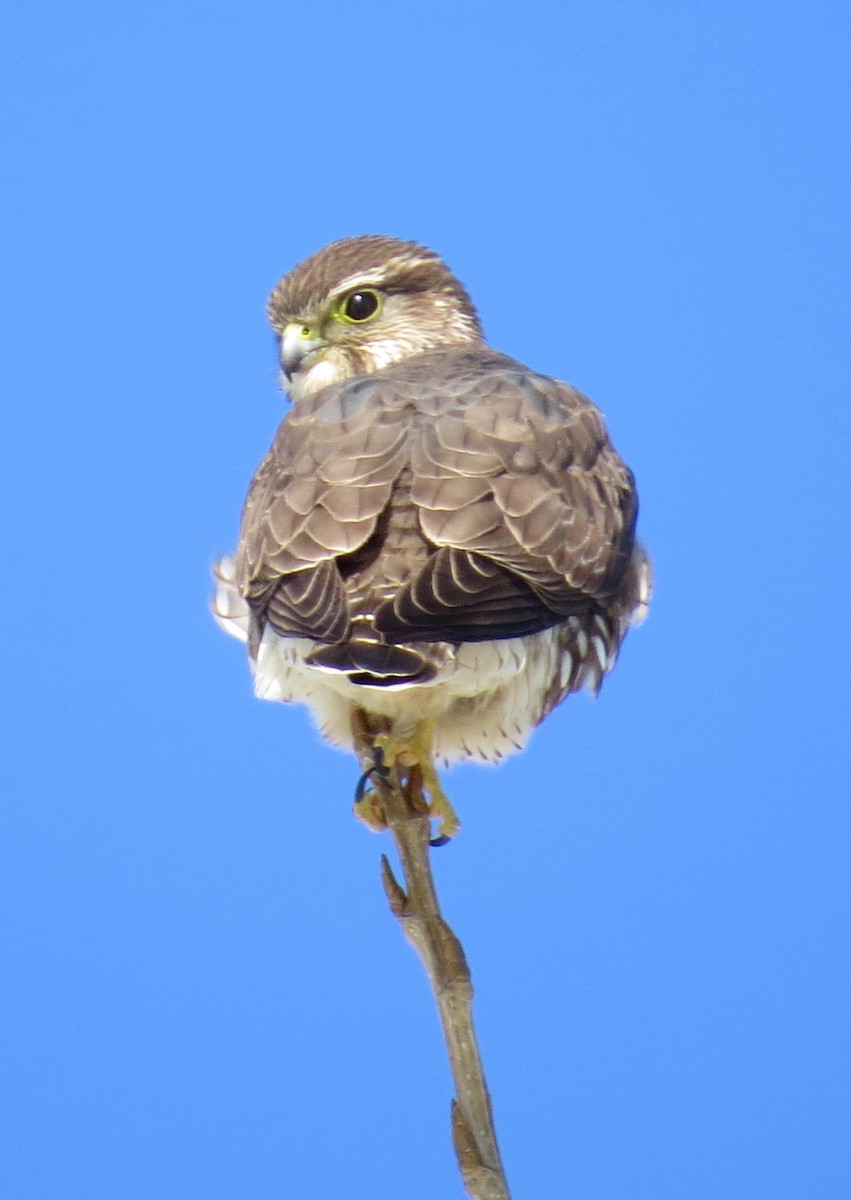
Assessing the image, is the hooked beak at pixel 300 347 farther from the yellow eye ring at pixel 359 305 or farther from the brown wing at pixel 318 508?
the brown wing at pixel 318 508

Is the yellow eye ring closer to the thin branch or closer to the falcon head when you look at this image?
the falcon head

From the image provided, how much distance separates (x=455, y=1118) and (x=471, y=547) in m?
1.00

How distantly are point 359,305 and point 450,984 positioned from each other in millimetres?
1914

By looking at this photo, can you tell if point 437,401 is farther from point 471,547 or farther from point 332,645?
point 332,645

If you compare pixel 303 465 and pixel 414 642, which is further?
pixel 303 465

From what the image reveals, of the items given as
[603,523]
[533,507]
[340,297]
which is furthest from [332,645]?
[340,297]

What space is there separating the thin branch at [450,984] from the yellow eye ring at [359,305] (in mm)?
1436

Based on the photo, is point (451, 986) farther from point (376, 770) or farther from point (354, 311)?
point (354, 311)

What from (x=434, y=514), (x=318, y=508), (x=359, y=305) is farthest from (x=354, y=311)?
(x=434, y=514)

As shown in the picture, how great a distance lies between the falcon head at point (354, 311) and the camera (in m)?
4.36

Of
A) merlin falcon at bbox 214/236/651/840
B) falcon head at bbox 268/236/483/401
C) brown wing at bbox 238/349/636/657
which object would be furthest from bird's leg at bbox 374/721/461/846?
falcon head at bbox 268/236/483/401

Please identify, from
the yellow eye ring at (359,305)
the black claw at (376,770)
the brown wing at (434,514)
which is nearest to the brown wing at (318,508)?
the brown wing at (434,514)

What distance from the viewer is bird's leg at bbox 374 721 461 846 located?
3.65 metres

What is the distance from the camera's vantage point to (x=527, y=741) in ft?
12.7
